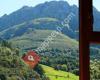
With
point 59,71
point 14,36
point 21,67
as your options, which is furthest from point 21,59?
point 59,71

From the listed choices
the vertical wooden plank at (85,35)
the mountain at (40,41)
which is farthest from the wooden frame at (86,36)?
the mountain at (40,41)

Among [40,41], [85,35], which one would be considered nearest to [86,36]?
[85,35]

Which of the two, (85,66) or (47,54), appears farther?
(47,54)

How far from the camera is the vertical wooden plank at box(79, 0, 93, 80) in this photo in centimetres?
195

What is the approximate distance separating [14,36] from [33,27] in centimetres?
21

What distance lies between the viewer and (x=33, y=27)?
212cm

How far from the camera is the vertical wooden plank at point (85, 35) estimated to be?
195 centimetres

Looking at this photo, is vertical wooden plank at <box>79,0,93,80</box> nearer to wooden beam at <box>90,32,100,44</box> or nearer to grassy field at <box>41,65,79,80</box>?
wooden beam at <box>90,32,100,44</box>

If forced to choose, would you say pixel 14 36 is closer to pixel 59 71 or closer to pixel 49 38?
pixel 49 38

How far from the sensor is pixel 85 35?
1965 millimetres

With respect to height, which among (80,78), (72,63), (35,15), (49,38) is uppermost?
(35,15)

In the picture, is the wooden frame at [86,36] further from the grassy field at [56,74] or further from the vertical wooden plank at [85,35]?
the grassy field at [56,74]

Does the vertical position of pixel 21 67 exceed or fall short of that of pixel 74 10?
it falls short

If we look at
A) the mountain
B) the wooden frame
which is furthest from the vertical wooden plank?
the mountain
